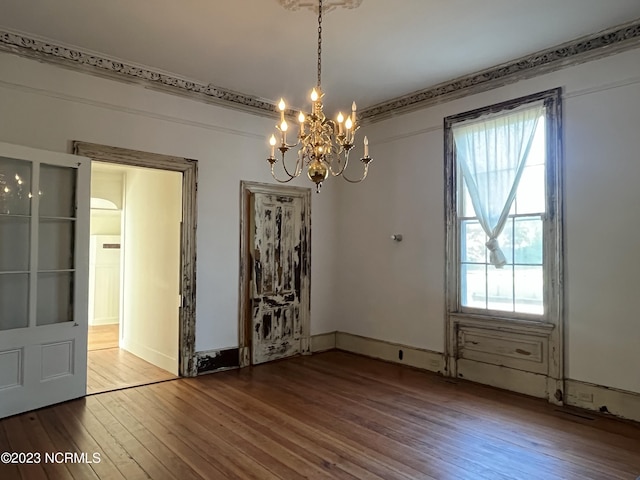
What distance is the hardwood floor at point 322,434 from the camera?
2.77 metres

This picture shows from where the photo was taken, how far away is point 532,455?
3.00 m

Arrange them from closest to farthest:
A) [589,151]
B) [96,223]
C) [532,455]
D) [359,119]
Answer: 1. [532,455]
2. [589,151]
3. [359,119]
4. [96,223]

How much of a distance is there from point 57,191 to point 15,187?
0.33m

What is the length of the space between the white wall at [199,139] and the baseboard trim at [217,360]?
0.07 meters

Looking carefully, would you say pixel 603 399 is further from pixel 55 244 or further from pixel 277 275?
pixel 55 244

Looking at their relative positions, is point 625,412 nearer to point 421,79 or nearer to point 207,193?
point 421,79

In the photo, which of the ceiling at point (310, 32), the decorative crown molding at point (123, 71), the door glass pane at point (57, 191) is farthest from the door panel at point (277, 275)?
the door glass pane at point (57, 191)

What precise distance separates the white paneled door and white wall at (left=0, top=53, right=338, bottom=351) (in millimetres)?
263

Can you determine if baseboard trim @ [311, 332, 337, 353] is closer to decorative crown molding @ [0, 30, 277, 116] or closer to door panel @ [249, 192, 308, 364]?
door panel @ [249, 192, 308, 364]

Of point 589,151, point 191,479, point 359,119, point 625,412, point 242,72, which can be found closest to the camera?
point 191,479

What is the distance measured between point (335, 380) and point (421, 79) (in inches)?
136

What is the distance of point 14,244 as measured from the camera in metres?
3.74

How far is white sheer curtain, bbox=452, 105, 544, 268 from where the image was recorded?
428 cm

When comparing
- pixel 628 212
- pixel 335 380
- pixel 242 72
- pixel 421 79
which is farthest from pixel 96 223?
pixel 628 212
